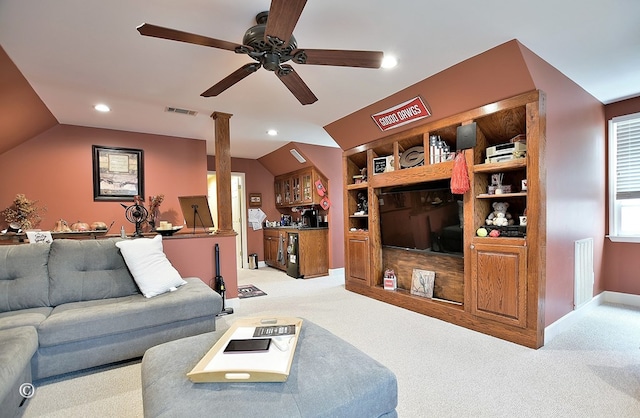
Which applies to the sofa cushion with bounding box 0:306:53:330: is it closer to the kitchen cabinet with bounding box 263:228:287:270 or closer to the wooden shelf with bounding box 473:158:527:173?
the wooden shelf with bounding box 473:158:527:173

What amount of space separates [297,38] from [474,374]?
2.79 m

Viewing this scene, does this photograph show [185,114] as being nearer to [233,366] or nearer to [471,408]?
[233,366]

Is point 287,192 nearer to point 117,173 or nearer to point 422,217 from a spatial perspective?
point 117,173

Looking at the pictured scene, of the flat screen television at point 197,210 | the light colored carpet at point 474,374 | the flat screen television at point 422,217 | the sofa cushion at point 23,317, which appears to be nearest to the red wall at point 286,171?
the flat screen television at point 422,217

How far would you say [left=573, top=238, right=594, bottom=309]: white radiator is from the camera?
10.1ft

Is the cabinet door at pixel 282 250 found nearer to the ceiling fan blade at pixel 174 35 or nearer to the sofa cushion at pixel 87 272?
the sofa cushion at pixel 87 272

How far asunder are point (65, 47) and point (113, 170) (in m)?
2.53

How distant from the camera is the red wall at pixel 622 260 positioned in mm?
3514

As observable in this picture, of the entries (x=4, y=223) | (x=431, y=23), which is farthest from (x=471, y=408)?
(x=4, y=223)

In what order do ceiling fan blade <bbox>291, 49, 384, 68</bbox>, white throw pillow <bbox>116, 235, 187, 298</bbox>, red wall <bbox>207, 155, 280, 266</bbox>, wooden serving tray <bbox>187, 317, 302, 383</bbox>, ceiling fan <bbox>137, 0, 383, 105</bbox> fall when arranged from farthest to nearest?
1. red wall <bbox>207, 155, 280, 266</bbox>
2. white throw pillow <bbox>116, 235, 187, 298</bbox>
3. ceiling fan blade <bbox>291, 49, 384, 68</bbox>
4. ceiling fan <bbox>137, 0, 383, 105</bbox>
5. wooden serving tray <bbox>187, 317, 302, 383</bbox>

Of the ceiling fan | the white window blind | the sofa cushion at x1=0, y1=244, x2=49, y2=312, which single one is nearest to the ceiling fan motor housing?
the ceiling fan

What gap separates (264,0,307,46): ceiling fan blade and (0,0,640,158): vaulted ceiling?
1.30ft

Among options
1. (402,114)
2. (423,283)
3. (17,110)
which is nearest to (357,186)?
(402,114)

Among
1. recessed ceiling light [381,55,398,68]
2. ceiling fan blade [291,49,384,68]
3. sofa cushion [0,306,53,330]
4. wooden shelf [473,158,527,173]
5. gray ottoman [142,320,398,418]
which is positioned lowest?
sofa cushion [0,306,53,330]
